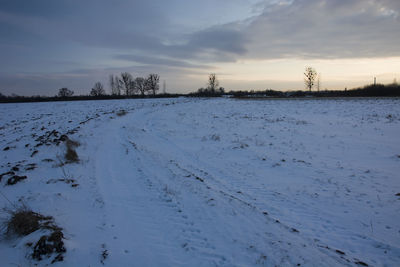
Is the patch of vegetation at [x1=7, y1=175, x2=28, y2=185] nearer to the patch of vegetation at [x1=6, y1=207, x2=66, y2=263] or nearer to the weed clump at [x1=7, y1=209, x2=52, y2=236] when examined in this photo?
the patch of vegetation at [x1=6, y1=207, x2=66, y2=263]

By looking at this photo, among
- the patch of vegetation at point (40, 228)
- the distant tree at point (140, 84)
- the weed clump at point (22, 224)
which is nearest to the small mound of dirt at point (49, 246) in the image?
the patch of vegetation at point (40, 228)

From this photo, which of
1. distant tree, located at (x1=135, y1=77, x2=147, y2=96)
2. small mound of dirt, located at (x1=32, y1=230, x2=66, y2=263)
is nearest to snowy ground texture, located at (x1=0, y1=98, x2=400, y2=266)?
small mound of dirt, located at (x1=32, y1=230, x2=66, y2=263)

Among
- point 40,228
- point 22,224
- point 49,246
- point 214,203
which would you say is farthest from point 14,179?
point 214,203

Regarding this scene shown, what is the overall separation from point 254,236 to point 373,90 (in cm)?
6622

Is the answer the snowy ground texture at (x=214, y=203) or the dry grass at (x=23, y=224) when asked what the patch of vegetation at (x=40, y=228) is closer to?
the dry grass at (x=23, y=224)

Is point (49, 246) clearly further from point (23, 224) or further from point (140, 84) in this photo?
point (140, 84)

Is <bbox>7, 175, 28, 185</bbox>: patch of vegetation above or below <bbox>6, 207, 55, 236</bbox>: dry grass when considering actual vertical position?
above

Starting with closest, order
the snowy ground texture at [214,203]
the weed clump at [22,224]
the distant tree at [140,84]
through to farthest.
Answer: the snowy ground texture at [214,203]
the weed clump at [22,224]
the distant tree at [140,84]

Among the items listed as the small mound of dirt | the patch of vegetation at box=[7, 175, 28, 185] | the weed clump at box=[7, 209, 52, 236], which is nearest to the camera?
the small mound of dirt

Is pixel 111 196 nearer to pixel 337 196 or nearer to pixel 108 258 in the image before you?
pixel 108 258

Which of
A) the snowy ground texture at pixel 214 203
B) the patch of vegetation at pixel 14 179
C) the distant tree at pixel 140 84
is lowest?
the snowy ground texture at pixel 214 203

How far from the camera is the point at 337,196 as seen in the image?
563cm

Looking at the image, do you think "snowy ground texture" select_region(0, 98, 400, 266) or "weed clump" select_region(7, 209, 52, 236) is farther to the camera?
"weed clump" select_region(7, 209, 52, 236)

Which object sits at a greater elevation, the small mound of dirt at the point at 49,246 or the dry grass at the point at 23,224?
the dry grass at the point at 23,224
